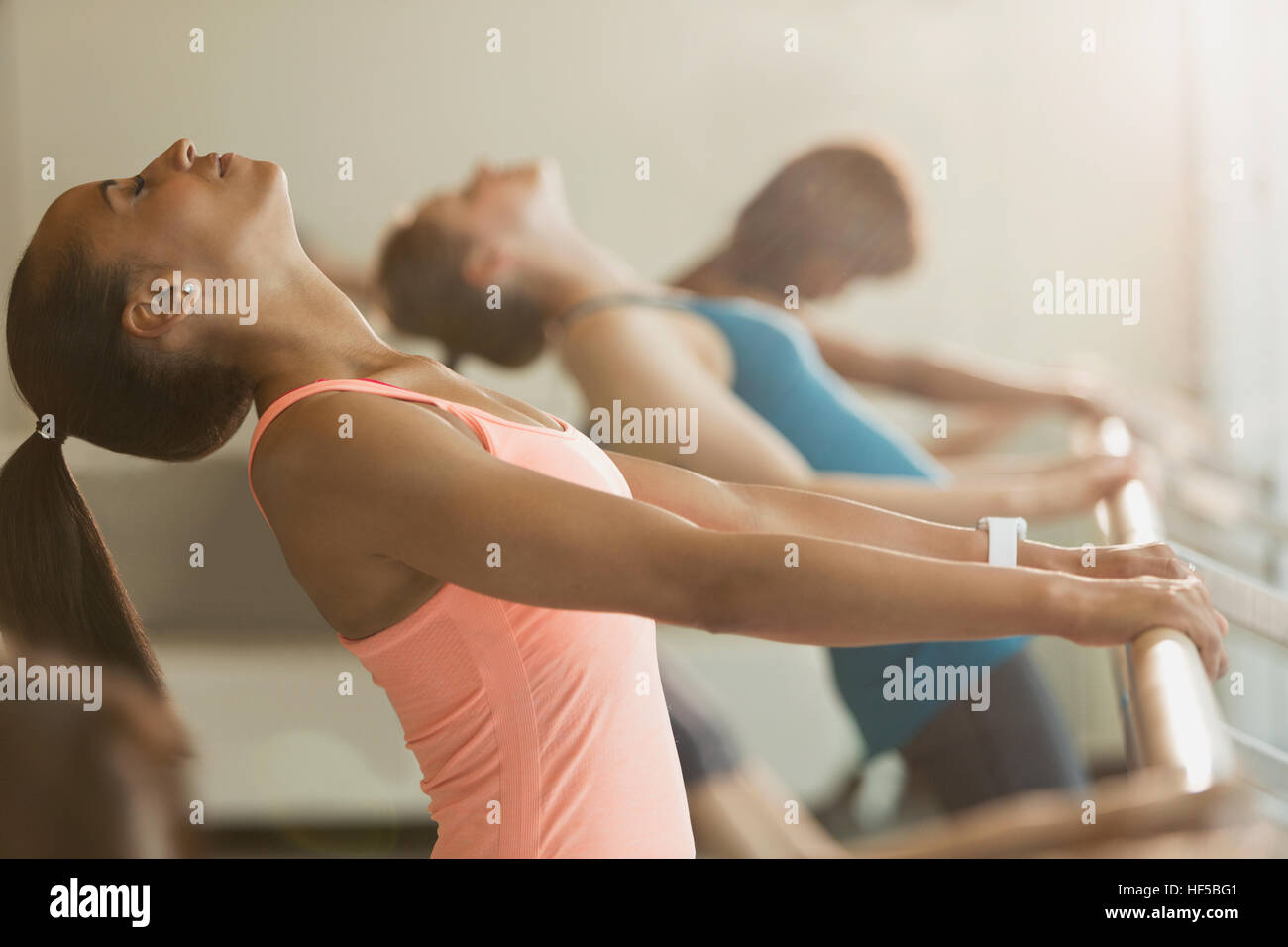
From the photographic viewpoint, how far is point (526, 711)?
61 cm

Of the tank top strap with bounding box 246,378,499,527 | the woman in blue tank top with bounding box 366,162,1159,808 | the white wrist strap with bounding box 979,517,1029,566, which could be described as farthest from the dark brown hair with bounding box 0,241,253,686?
the woman in blue tank top with bounding box 366,162,1159,808

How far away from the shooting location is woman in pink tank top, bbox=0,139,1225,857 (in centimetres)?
56

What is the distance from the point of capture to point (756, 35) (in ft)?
5.77

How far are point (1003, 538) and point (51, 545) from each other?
675 millimetres

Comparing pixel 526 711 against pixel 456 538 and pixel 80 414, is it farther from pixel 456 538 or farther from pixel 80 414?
pixel 80 414

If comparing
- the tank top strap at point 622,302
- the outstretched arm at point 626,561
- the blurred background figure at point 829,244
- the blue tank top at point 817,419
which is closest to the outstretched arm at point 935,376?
the blurred background figure at point 829,244

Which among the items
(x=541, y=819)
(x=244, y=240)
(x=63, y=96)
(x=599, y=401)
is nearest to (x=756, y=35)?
(x=599, y=401)

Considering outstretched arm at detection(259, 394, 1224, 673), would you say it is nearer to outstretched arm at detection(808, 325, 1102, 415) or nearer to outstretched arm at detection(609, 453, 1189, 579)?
outstretched arm at detection(609, 453, 1189, 579)

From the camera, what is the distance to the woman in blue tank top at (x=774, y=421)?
1207mm

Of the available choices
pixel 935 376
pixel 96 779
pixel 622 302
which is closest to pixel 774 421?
pixel 622 302

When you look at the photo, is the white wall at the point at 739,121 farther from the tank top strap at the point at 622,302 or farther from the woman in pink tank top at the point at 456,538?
the woman in pink tank top at the point at 456,538

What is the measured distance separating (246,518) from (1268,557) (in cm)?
158

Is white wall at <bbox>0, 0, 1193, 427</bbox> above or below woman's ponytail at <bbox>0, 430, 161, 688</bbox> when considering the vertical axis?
above

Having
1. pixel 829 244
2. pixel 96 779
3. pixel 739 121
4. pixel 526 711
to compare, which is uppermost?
pixel 739 121
